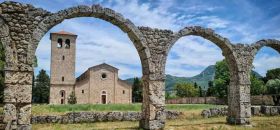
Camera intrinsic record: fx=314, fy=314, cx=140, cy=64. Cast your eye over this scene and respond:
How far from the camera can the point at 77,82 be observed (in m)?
51.2

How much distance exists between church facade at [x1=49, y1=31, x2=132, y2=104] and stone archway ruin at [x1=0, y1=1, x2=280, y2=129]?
3760cm

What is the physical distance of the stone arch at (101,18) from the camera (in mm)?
10625

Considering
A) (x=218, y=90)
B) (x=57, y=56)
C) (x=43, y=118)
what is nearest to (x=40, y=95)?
(x=57, y=56)

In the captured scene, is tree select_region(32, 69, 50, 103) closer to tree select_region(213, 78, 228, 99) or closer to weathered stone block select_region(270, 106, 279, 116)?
tree select_region(213, 78, 228, 99)

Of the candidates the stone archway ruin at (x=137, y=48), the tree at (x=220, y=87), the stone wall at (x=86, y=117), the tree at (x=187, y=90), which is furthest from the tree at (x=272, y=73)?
the stone wall at (x=86, y=117)

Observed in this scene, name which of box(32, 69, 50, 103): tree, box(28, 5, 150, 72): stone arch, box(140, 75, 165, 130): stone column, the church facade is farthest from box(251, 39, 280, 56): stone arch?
box(32, 69, 50, 103): tree

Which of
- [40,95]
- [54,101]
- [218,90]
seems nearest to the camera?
[54,101]

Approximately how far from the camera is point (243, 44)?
15133mm

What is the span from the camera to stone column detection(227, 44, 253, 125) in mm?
14584

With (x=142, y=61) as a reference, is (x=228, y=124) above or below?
below

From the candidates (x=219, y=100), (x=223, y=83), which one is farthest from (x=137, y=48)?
(x=223, y=83)

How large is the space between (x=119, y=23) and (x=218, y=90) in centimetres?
4182

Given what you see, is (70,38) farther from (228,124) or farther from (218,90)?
(228,124)

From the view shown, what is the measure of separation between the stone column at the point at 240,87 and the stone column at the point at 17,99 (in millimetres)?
9220
